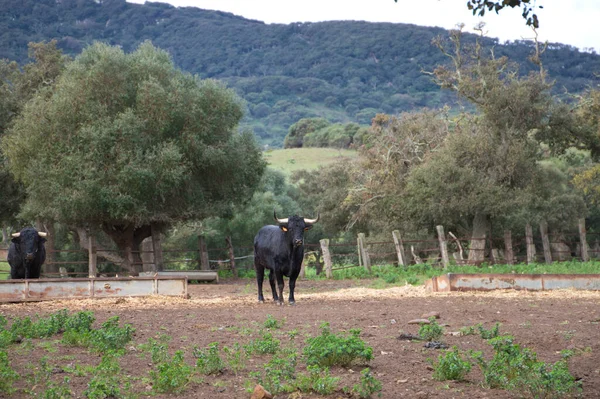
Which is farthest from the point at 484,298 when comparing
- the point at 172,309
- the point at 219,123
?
the point at 219,123

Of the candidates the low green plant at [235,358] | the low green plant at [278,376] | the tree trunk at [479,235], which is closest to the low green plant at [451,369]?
the low green plant at [278,376]

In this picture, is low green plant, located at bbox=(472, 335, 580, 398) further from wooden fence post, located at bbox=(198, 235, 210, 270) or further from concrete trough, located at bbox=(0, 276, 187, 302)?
wooden fence post, located at bbox=(198, 235, 210, 270)

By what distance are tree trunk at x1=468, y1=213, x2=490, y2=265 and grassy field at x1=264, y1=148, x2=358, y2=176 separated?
41.1 metres

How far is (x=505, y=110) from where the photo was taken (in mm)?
33531

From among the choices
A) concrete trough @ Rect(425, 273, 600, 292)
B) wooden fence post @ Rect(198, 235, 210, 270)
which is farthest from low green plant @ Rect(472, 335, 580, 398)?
wooden fence post @ Rect(198, 235, 210, 270)

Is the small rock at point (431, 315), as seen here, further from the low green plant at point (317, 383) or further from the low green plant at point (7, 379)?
the low green plant at point (7, 379)

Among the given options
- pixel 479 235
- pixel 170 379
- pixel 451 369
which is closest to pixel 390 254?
pixel 479 235

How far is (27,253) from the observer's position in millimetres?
19047

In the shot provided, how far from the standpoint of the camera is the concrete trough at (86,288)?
16625 millimetres

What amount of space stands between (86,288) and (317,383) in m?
11.1

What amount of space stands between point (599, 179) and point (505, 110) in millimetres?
4749

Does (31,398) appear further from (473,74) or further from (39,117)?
(473,74)

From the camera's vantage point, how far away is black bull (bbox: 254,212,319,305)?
16.8 m

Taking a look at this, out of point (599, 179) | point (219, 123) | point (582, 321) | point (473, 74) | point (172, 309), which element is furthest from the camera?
point (473, 74)
